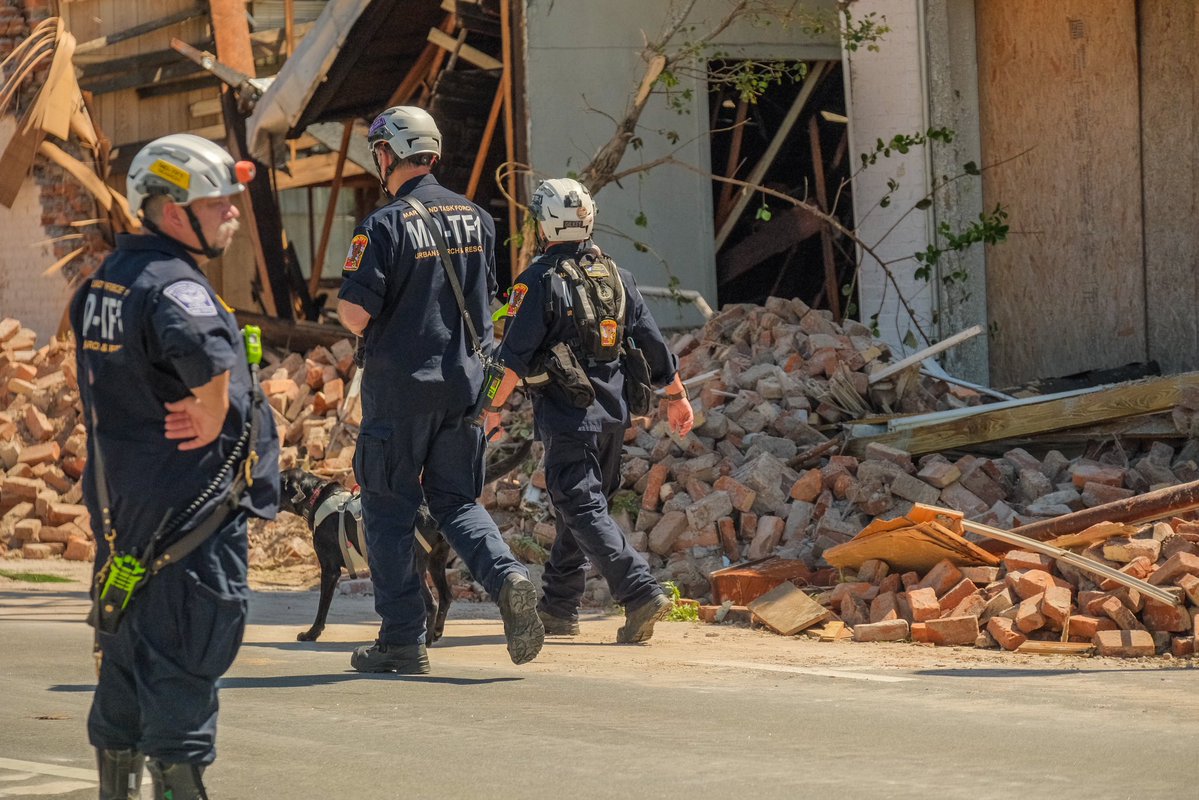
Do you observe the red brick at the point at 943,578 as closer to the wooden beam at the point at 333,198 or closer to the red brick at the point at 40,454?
Answer: the red brick at the point at 40,454

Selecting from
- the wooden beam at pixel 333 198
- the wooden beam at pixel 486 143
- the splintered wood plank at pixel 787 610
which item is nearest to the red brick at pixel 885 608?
the splintered wood plank at pixel 787 610

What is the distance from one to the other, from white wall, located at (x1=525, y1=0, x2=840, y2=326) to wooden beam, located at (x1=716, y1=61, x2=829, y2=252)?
41 centimetres

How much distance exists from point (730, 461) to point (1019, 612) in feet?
9.31

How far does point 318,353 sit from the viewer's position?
1375cm

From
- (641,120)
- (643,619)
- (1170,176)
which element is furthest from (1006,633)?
(641,120)

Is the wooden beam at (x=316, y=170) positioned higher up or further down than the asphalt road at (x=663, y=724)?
higher up

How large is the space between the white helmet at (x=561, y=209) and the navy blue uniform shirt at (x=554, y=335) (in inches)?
4.1

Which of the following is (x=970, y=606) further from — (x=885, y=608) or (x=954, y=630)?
(x=885, y=608)

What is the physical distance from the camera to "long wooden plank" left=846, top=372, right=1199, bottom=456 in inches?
356

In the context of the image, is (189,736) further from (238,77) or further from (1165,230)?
(238,77)

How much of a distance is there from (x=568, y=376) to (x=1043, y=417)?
3.44m

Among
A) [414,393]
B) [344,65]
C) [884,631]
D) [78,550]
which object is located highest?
[344,65]

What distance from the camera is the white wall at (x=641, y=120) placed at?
13.0 m

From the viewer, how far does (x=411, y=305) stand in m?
6.52
